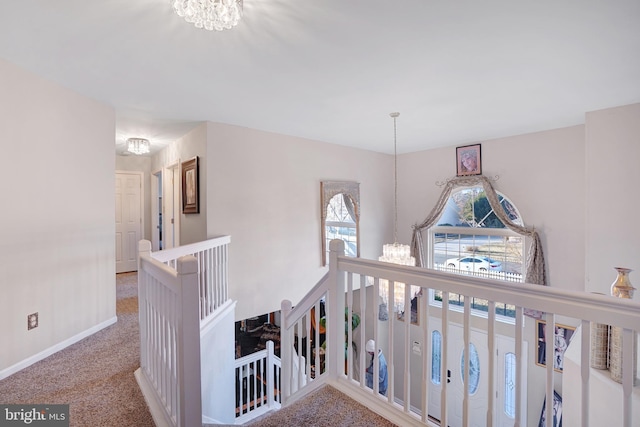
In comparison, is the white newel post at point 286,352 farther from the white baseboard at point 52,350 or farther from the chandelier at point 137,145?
the chandelier at point 137,145

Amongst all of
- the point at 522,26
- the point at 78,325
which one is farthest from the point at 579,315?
the point at 78,325

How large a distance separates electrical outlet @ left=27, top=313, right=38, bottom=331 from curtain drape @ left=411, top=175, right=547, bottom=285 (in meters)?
5.20

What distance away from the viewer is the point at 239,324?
262 inches

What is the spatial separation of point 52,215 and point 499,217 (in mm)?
5448

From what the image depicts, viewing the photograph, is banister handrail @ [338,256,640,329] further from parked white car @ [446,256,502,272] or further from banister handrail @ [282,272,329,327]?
parked white car @ [446,256,502,272]

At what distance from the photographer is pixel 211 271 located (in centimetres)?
320

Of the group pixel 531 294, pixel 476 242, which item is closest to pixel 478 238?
pixel 476 242

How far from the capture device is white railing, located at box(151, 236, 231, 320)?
2922 millimetres

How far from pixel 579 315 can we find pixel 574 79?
2628 millimetres

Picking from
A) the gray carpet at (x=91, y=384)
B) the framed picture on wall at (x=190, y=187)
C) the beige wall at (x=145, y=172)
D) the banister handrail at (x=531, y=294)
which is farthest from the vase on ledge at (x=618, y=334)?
the beige wall at (x=145, y=172)

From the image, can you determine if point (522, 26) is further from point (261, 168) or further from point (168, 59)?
point (261, 168)

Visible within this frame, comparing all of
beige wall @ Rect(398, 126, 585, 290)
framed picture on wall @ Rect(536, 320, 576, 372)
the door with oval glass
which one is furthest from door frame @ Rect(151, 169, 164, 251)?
framed picture on wall @ Rect(536, 320, 576, 372)

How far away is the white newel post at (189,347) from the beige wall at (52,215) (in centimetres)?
187

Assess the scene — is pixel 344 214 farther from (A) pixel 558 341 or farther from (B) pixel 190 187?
(A) pixel 558 341
